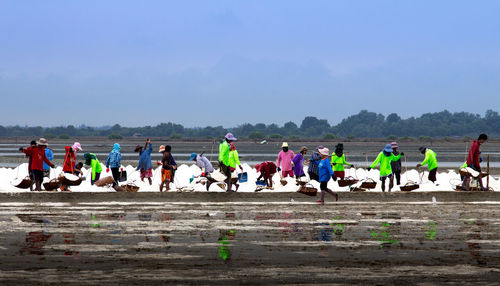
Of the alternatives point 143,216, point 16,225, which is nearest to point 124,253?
point 16,225

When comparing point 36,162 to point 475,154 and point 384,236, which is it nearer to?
point 384,236

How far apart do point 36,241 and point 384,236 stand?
511 centimetres

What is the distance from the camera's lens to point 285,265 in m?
9.26

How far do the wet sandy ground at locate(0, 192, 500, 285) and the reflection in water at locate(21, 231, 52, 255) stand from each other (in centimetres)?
2

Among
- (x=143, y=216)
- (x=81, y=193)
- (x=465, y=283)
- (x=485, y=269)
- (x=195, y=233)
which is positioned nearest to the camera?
(x=465, y=283)

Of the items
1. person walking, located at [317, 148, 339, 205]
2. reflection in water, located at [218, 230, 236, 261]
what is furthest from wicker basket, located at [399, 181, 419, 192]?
reflection in water, located at [218, 230, 236, 261]

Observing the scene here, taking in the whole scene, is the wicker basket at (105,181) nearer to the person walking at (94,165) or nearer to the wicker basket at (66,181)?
the wicker basket at (66,181)

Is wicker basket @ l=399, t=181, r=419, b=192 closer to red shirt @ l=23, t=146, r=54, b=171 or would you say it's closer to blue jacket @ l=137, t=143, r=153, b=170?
blue jacket @ l=137, t=143, r=153, b=170

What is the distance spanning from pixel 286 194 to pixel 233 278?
33.4 ft

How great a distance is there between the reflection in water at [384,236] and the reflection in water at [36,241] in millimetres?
4669

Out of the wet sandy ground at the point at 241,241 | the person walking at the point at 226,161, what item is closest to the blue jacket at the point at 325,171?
the wet sandy ground at the point at 241,241

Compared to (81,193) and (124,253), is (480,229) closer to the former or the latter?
(124,253)

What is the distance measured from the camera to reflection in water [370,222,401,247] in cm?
1123

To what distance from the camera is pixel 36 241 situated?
36.7 ft
